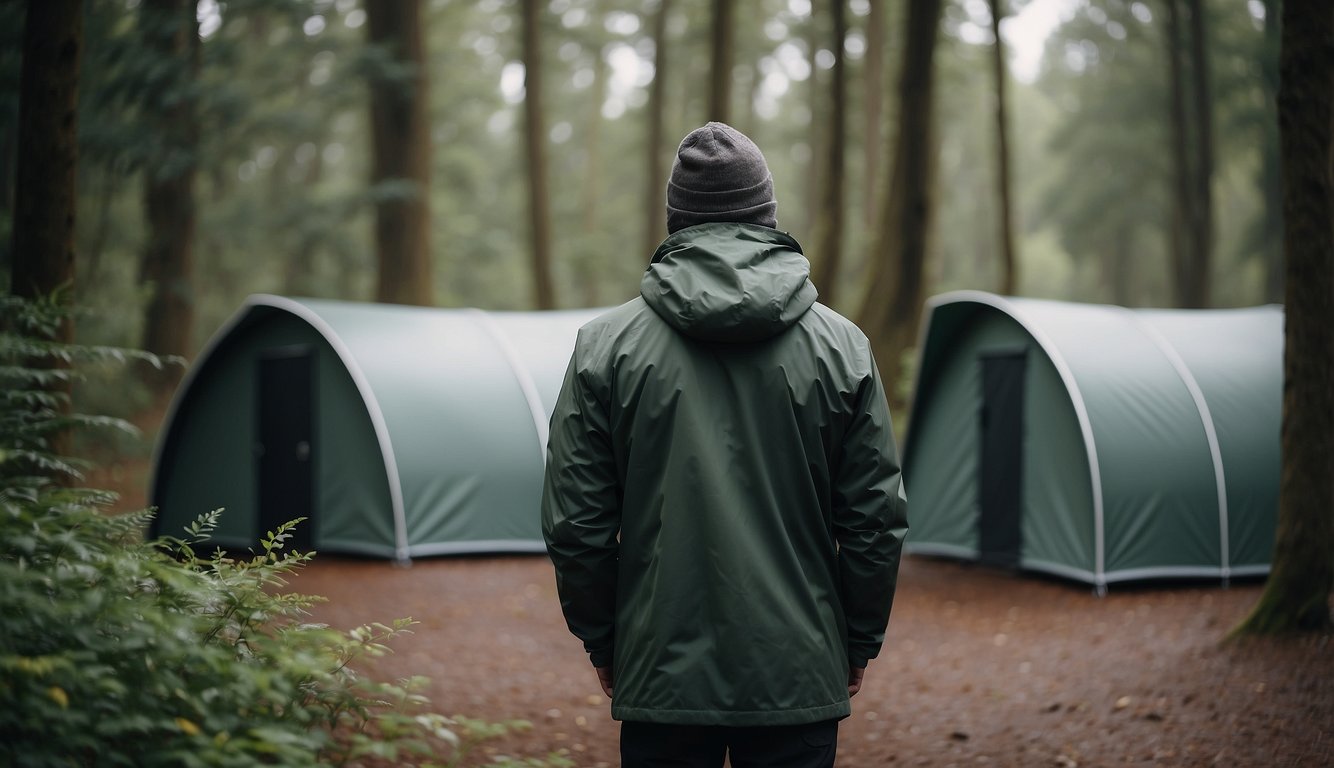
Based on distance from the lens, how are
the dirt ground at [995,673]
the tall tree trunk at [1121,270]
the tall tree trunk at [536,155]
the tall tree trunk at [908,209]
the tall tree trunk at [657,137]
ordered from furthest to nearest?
the tall tree trunk at [1121,270], the tall tree trunk at [657,137], the tall tree trunk at [536,155], the tall tree trunk at [908,209], the dirt ground at [995,673]

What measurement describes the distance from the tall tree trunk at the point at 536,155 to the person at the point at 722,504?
17.8 m

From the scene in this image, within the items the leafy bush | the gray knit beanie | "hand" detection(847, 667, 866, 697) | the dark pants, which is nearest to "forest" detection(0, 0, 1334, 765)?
the leafy bush

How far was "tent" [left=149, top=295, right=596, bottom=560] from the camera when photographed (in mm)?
10625

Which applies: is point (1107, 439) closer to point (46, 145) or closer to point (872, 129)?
point (46, 145)

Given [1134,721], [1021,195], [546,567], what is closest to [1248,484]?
[1134,721]

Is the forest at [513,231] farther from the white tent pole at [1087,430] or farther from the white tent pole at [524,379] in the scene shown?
the white tent pole at [524,379]

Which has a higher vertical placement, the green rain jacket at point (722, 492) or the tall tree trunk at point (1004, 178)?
Answer: the tall tree trunk at point (1004, 178)

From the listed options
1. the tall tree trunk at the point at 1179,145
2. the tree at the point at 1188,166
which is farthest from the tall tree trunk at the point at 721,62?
the tall tree trunk at the point at 1179,145

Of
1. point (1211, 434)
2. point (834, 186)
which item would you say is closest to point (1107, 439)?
point (1211, 434)

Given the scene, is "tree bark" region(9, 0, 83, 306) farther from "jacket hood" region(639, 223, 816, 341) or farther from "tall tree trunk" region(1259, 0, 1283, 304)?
"tall tree trunk" region(1259, 0, 1283, 304)

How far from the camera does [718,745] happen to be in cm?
238

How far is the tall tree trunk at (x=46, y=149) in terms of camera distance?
593 centimetres

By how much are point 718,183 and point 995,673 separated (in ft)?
17.7

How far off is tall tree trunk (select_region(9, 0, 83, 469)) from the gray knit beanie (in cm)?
461
